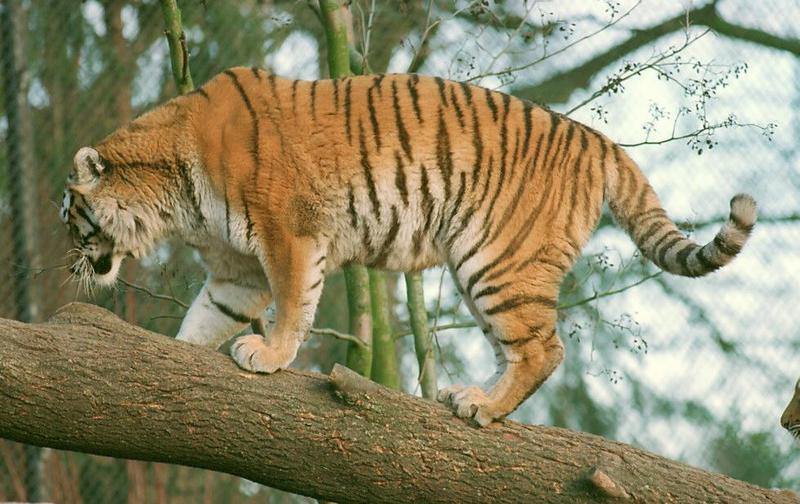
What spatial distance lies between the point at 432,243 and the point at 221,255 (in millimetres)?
753

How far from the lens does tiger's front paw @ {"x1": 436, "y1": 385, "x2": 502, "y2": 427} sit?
348 cm

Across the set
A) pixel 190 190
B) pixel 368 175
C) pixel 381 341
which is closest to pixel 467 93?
pixel 368 175

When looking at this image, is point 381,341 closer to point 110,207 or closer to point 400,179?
point 400,179

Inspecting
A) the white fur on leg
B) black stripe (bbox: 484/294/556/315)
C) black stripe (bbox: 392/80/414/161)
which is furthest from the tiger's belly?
the white fur on leg

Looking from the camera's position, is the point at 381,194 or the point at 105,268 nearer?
the point at 381,194

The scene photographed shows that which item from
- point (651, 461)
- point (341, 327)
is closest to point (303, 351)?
point (341, 327)

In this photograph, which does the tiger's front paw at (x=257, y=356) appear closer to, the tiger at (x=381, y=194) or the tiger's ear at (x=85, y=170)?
the tiger at (x=381, y=194)

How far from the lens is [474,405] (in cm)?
350

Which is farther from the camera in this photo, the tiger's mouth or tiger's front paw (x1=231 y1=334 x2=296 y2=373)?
the tiger's mouth

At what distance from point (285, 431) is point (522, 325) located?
889mm

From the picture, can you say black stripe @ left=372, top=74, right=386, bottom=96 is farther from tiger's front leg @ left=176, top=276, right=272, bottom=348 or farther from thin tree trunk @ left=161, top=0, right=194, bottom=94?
tiger's front leg @ left=176, top=276, right=272, bottom=348

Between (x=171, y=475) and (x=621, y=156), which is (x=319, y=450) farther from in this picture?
(x=171, y=475)

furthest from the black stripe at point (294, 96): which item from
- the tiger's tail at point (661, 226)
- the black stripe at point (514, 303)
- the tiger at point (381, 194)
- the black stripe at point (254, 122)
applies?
the tiger's tail at point (661, 226)

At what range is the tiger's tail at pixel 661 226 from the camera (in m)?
3.51
